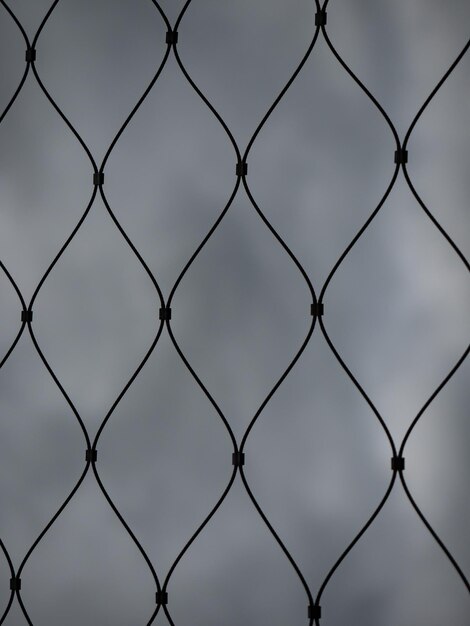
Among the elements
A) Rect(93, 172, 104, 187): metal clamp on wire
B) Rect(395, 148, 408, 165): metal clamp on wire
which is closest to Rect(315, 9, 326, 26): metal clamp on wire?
Rect(395, 148, 408, 165): metal clamp on wire

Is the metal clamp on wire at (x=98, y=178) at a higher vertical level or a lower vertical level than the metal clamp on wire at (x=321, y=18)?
lower

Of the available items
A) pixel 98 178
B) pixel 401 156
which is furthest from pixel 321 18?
pixel 98 178

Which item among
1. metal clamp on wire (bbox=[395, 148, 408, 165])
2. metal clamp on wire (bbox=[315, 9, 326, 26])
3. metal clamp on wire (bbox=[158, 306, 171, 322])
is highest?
metal clamp on wire (bbox=[315, 9, 326, 26])

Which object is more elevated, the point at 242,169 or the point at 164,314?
Answer: the point at 242,169

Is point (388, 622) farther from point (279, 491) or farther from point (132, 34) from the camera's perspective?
point (132, 34)

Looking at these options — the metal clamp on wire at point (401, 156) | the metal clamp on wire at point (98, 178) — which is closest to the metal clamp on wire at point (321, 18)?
the metal clamp on wire at point (401, 156)

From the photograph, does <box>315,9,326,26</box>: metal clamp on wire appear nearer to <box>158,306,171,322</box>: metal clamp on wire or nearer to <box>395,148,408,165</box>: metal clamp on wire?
<box>395,148,408,165</box>: metal clamp on wire

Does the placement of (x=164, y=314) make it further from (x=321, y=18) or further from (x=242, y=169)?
(x=321, y=18)

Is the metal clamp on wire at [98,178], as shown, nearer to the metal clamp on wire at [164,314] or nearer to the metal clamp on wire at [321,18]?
the metal clamp on wire at [164,314]

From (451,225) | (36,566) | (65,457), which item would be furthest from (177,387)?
(451,225)

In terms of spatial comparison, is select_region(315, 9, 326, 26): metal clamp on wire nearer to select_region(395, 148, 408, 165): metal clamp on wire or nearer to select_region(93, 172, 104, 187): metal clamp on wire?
select_region(395, 148, 408, 165): metal clamp on wire

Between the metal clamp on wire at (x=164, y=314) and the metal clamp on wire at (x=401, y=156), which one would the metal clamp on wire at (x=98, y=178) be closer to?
the metal clamp on wire at (x=164, y=314)

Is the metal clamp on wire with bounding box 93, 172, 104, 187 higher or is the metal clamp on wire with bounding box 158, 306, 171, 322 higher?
the metal clamp on wire with bounding box 93, 172, 104, 187

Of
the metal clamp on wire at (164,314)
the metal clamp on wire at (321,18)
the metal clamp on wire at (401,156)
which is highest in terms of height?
the metal clamp on wire at (321,18)
